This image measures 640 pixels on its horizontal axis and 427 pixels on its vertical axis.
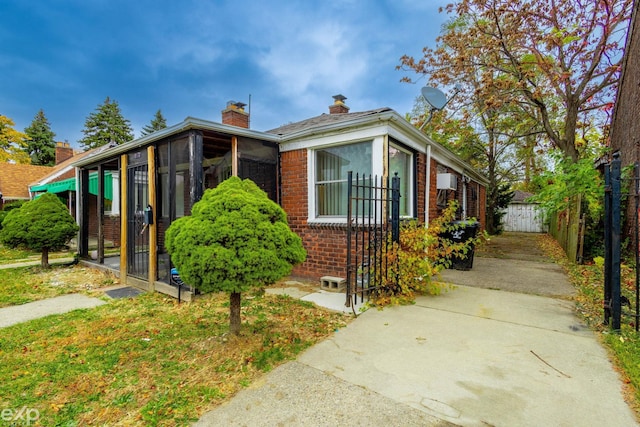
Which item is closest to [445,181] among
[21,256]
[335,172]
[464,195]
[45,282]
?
[464,195]

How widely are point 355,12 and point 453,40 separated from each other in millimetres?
3980

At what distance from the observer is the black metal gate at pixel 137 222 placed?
225 inches

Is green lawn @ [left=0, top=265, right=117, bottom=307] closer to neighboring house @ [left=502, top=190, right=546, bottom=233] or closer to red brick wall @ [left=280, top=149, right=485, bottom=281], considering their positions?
red brick wall @ [left=280, top=149, right=485, bottom=281]

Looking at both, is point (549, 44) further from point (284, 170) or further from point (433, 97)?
point (284, 170)

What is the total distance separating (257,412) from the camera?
214 centimetres

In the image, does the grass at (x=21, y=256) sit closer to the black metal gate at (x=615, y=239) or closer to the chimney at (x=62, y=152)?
the chimney at (x=62, y=152)

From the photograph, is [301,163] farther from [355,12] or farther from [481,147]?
[481,147]

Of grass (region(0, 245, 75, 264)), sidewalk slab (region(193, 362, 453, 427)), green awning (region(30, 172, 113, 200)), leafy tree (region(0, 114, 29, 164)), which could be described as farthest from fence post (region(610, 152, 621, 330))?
leafy tree (region(0, 114, 29, 164))

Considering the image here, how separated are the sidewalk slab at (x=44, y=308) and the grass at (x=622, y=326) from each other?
21.1 ft

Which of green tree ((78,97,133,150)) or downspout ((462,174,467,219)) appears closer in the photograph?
downspout ((462,174,467,219))

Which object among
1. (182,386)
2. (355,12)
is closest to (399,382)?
(182,386)

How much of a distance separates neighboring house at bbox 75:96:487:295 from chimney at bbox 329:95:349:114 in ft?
9.71

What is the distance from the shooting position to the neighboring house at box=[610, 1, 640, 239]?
693 cm

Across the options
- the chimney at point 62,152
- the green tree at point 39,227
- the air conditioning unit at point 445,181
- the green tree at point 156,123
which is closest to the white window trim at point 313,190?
the air conditioning unit at point 445,181
